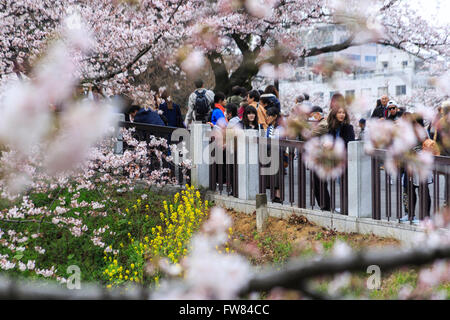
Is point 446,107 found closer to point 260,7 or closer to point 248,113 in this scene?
point 248,113

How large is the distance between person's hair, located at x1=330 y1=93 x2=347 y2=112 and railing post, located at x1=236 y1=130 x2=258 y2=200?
2.42 m

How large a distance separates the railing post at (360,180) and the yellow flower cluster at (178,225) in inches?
94.1

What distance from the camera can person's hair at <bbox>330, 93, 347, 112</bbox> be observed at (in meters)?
5.85

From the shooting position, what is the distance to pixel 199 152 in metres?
9.79

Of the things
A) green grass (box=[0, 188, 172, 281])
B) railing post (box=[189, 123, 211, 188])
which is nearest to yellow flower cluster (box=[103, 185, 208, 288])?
green grass (box=[0, 188, 172, 281])

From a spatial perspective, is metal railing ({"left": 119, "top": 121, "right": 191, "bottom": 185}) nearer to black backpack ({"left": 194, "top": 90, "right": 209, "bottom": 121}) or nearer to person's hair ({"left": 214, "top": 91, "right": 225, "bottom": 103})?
black backpack ({"left": 194, "top": 90, "right": 209, "bottom": 121})

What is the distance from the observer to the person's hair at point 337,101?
5.85 meters

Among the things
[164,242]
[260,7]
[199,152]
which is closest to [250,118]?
[199,152]

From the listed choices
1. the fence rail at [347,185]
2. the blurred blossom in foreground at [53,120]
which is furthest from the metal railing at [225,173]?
the blurred blossom in foreground at [53,120]

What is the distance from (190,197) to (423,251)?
8.63 m

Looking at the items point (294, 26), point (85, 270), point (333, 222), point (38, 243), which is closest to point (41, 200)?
point (38, 243)

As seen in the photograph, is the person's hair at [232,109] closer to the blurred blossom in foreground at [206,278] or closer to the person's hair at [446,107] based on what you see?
the person's hair at [446,107]

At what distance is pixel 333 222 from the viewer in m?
7.49

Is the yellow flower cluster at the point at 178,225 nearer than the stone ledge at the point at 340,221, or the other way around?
the stone ledge at the point at 340,221
